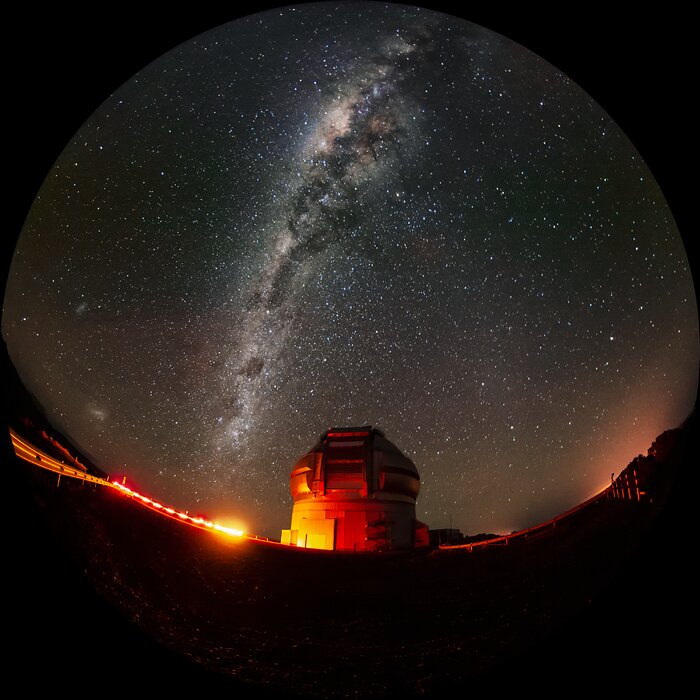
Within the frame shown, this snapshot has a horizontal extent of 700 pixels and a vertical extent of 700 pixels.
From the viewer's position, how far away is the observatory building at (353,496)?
537 inches

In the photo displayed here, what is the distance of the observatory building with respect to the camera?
13641 millimetres


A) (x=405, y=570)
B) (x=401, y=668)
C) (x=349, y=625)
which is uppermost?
(x=405, y=570)

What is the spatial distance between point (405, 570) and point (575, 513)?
15.3ft

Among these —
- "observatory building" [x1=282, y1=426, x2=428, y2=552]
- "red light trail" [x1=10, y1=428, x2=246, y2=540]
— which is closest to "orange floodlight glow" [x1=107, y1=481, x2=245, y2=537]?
"red light trail" [x1=10, y1=428, x2=246, y2=540]

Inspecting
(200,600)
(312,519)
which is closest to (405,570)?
(312,519)

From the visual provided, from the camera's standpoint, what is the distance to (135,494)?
9617 mm

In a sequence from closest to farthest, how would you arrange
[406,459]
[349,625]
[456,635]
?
[456,635] < [349,625] < [406,459]

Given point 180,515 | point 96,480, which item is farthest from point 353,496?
point 96,480

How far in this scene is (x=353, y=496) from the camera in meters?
13.8

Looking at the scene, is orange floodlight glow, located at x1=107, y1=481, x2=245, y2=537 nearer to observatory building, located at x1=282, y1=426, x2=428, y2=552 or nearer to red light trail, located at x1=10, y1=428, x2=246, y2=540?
red light trail, located at x1=10, y1=428, x2=246, y2=540

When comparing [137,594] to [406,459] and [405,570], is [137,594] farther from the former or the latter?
[406,459]

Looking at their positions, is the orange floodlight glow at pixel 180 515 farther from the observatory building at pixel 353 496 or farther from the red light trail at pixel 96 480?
the observatory building at pixel 353 496

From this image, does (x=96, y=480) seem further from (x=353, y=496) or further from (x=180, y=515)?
(x=353, y=496)

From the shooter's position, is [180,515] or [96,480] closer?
[96,480]
